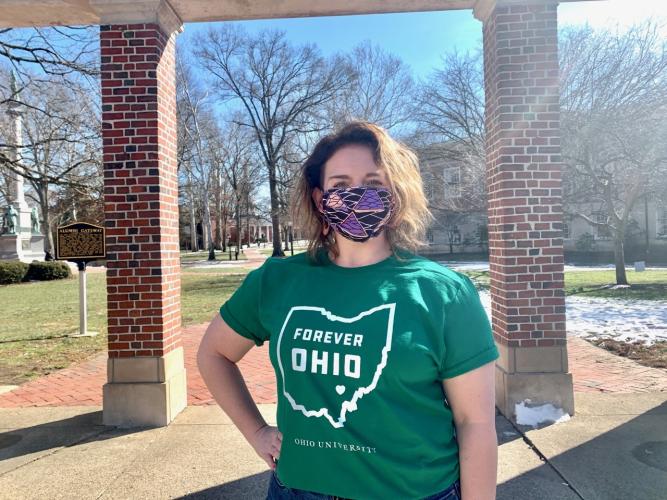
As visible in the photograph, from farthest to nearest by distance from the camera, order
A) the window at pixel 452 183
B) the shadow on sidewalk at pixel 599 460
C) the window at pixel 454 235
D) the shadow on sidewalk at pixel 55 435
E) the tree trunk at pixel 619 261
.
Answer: the window at pixel 454 235 → the window at pixel 452 183 → the tree trunk at pixel 619 261 → the shadow on sidewalk at pixel 55 435 → the shadow on sidewalk at pixel 599 460

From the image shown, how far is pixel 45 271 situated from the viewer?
22.6m

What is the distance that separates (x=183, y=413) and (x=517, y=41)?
15.7 feet

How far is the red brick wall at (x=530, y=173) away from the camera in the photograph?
15.5ft

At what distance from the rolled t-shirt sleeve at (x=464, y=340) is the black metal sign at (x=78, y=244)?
932 centimetres

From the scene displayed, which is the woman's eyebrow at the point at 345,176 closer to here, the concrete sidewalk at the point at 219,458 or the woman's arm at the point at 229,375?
the woman's arm at the point at 229,375

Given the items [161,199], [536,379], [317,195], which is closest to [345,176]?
[317,195]

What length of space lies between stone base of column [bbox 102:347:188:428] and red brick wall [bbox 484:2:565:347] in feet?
10.6

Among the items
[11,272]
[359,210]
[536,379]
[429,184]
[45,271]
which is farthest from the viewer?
[429,184]

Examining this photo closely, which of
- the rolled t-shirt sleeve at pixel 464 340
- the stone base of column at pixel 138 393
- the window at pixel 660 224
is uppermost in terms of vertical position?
the window at pixel 660 224

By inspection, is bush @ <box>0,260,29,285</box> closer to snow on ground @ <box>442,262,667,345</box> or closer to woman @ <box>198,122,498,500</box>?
snow on ground @ <box>442,262,667,345</box>

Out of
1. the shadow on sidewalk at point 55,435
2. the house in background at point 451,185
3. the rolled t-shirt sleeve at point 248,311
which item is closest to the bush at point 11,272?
the house in background at point 451,185

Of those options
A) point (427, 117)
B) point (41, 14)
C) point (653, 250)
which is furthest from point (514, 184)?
point (653, 250)

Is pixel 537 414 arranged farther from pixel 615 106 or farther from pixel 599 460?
pixel 615 106

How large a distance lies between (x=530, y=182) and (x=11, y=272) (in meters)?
22.2
